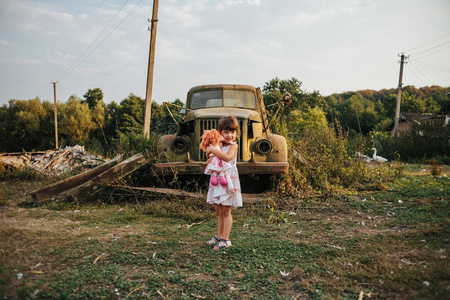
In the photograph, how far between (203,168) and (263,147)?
1305 millimetres

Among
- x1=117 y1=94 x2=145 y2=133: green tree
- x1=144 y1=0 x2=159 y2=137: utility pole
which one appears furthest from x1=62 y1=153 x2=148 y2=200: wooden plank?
x1=117 y1=94 x2=145 y2=133: green tree

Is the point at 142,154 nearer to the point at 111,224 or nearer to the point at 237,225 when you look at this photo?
the point at 111,224

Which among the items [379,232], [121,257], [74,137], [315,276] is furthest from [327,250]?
[74,137]

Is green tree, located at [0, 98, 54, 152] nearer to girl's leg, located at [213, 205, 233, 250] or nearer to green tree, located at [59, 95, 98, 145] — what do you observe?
green tree, located at [59, 95, 98, 145]

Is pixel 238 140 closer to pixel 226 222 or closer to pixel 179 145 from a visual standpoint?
pixel 179 145

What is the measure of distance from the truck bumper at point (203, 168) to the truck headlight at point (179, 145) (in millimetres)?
534

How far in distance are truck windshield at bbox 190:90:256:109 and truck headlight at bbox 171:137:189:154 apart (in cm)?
133

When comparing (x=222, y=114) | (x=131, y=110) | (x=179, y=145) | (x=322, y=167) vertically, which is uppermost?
(x=131, y=110)

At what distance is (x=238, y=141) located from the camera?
5.57m

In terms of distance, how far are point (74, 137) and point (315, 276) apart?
40.5m

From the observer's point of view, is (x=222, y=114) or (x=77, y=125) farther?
(x=77, y=125)

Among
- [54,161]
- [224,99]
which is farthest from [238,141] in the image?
[54,161]

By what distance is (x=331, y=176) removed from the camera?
6723 millimetres

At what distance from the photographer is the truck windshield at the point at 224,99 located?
6766 mm
